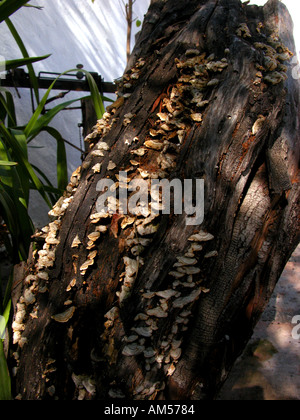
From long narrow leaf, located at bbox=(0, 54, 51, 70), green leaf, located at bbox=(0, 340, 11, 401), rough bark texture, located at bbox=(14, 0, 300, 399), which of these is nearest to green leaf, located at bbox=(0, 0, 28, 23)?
long narrow leaf, located at bbox=(0, 54, 51, 70)

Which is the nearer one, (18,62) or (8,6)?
(8,6)

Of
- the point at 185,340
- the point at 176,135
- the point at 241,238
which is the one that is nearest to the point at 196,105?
the point at 176,135

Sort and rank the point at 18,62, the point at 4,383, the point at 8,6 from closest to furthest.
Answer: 1. the point at 4,383
2. the point at 8,6
3. the point at 18,62

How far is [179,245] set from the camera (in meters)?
0.67

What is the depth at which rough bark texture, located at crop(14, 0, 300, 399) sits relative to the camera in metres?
0.64

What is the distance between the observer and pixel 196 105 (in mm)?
764

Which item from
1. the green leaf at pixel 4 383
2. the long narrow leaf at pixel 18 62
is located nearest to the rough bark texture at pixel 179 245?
the green leaf at pixel 4 383

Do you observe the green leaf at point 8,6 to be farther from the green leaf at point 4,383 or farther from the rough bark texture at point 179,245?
the green leaf at point 4,383

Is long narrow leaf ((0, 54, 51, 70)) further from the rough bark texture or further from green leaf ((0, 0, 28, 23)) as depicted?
the rough bark texture

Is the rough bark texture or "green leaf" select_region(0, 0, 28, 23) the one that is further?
"green leaf" select_region(0, 0, 28, 23)

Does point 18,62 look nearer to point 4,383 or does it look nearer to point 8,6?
point 8,6

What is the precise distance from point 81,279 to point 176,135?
0.42 metres

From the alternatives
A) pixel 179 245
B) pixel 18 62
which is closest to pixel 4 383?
pixel 179 245
